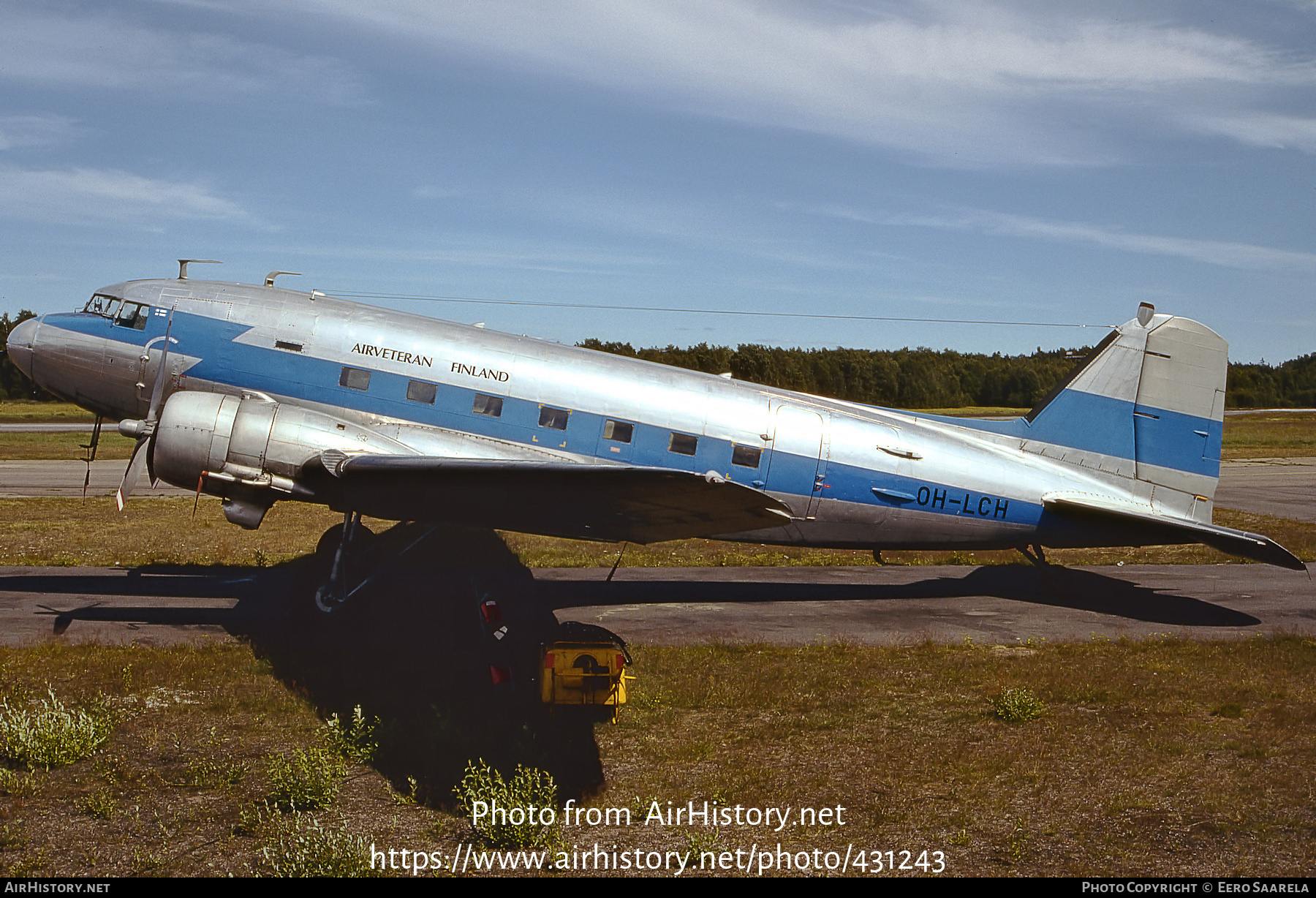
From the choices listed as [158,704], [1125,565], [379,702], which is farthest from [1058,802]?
[1125,565]

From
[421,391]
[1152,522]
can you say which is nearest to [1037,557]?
[1152,522]

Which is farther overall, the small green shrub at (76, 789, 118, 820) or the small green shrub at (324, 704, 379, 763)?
the small green shrub at (324, 704, 379, 763)

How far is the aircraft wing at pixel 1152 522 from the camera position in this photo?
1494cm

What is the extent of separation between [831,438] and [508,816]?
30.5 feet

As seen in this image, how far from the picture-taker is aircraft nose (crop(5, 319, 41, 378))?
48.3ft

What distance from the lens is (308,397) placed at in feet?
46.5

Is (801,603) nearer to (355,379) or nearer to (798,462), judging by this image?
(798,462)

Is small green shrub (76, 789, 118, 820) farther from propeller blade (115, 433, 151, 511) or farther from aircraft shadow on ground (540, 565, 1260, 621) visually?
aircraft shadow on ground (540, 565, 1260, 621)

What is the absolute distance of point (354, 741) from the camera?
375 inches

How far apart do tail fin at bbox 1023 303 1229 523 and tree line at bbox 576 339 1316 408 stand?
42.5m

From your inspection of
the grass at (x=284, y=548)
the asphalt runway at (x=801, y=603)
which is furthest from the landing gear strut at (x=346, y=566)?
the grass at (x=284, y=548)

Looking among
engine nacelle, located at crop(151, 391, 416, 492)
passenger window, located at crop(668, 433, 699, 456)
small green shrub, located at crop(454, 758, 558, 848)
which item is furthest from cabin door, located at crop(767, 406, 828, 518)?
small green shrub, located at crop(454, 758, 558, 848)

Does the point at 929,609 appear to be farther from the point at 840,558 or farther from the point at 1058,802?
the point at 1058,802

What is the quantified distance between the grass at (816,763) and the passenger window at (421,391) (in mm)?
4286
